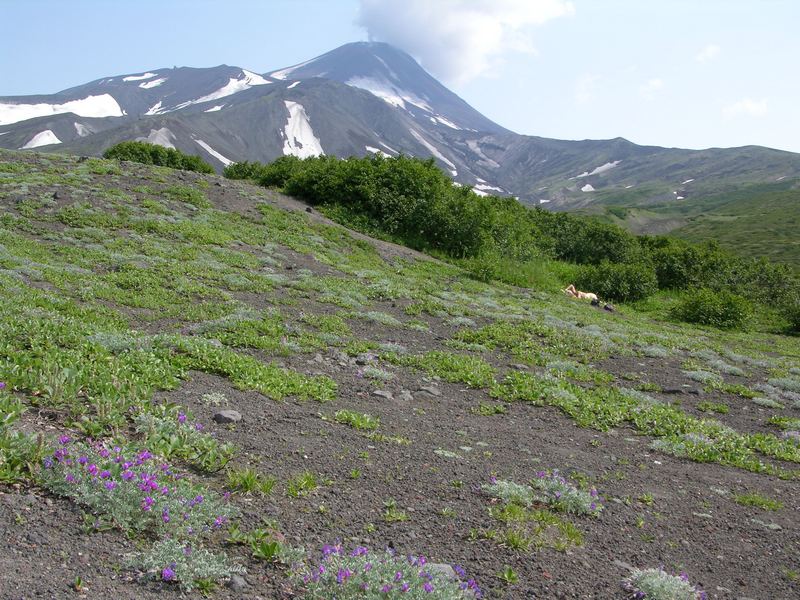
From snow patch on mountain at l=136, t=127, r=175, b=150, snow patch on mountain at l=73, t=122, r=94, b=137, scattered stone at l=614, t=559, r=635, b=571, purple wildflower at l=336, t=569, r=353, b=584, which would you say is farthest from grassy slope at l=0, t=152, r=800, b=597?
snow patch on mountain at l=73, t=122, r=94, b=137

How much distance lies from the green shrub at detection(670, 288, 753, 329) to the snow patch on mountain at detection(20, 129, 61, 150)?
166536 mm

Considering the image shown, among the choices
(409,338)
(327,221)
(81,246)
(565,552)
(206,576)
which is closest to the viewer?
(206,576)

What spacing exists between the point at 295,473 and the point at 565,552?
9.28ft

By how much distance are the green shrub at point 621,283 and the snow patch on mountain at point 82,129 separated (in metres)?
176

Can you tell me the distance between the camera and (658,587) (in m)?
5.00

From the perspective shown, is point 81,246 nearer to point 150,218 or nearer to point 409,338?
point 150,218

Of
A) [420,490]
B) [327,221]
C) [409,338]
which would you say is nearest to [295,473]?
[420,490]

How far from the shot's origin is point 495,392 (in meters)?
10.6

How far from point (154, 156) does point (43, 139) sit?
138524 mm

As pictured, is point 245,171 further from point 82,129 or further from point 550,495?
point 82,129

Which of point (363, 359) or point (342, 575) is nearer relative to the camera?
point (342, 575)

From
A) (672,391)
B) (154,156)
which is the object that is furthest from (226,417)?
(154,156)

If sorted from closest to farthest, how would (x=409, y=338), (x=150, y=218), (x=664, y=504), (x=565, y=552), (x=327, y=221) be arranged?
(x=565, y=552) < (x=664, y=504) < (x=409, y=338) < (x=150, y=218) < (x=327, y=221)

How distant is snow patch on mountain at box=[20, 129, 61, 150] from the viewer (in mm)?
151500
